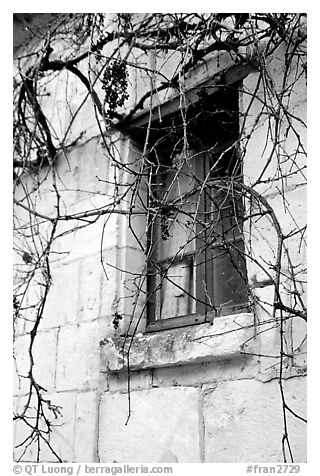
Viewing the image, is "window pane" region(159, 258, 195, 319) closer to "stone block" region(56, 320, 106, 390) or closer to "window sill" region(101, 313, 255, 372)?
"window sill" region(101, 313, 255, 372)

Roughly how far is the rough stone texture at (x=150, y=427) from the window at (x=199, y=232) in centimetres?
34

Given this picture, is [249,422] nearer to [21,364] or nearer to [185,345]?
[185,345]

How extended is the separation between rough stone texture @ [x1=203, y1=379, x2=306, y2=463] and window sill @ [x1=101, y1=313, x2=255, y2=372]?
0.46ft

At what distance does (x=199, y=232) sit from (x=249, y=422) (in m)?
0.85

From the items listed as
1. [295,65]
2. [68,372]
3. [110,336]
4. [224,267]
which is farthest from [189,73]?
[68,372]

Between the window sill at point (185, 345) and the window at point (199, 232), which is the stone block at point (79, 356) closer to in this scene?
the window sill at point (185, 345)

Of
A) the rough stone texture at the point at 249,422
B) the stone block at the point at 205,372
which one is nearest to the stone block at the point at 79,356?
the stone block at the point at 205,372

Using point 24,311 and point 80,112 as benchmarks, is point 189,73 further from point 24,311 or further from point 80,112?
point 24,311

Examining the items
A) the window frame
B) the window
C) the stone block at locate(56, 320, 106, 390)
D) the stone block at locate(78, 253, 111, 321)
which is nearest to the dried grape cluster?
the window

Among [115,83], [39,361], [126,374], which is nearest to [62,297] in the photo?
[39,361]

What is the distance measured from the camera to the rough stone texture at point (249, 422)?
8.38 feet

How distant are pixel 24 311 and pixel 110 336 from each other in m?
0.67

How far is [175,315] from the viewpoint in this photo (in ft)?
10.7

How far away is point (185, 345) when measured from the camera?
293cm
